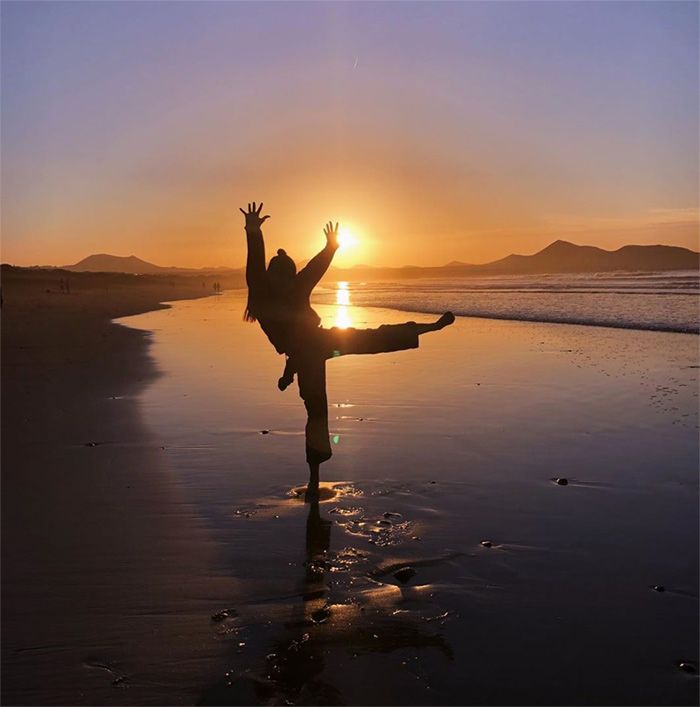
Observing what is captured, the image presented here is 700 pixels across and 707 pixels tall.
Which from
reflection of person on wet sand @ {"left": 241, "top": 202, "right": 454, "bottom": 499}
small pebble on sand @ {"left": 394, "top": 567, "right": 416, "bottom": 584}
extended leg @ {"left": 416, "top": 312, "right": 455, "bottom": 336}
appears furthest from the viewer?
reflection of person on wet sand @ {"left": 241, "top": 202, "right": 454, "bottom": 499}

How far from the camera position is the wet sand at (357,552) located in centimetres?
346

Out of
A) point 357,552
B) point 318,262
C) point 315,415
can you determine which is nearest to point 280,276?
point 318,262

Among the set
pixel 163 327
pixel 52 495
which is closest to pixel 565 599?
pixel 52 495

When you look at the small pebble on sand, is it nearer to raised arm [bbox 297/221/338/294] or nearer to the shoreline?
the shoreline

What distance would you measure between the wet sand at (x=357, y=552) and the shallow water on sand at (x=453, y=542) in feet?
0.07

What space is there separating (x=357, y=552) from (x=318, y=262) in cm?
264

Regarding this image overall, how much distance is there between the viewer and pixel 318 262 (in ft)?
19.7

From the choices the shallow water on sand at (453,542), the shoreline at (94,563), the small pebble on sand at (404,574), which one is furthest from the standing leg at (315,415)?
the small pebble on sand at (404,574)

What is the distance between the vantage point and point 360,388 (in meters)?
12.4

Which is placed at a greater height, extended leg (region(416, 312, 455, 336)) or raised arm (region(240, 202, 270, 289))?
raised arm (region(240, 202, 270, 289))

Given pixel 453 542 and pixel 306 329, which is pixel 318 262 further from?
pixel 453 542

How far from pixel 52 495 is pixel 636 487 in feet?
19.2

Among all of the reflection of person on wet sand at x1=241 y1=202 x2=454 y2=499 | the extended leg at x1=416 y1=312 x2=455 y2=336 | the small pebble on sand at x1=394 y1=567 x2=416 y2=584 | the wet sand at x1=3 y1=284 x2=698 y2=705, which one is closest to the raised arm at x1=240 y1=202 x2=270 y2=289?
the reflection of person on wet sand at x1=241 y1=202 x2=454 y2=499

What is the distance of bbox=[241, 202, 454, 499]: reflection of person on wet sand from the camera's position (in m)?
5.84
